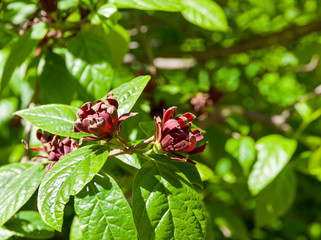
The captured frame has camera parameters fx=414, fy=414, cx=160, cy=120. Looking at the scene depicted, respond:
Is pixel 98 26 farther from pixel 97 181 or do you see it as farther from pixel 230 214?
pixel 230 214

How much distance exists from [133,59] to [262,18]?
1.48 m

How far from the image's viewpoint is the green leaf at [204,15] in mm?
1318

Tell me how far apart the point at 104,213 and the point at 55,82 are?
2.16 feet

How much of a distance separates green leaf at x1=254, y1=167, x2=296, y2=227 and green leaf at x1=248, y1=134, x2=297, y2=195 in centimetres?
19

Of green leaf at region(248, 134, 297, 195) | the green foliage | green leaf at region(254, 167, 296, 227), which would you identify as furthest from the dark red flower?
green leaf at region(254, 167, 296, 227)

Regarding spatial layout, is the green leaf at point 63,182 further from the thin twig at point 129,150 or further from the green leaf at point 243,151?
the green leaf at point 243,151

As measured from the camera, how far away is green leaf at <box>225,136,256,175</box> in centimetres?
149

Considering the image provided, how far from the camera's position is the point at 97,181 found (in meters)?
0.87

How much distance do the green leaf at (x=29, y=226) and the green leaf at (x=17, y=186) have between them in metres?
0.13

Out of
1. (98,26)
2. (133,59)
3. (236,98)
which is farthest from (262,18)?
(98,26)

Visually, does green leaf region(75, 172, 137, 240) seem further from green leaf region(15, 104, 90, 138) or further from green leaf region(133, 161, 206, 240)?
green leaf region(15, 104, 90, 138)

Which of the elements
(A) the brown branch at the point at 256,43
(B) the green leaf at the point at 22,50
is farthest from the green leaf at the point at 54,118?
(A) the brown branch at the point at 256,43

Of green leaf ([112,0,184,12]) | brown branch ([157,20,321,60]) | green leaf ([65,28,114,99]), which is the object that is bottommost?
brown branch ([157,20,321,60])

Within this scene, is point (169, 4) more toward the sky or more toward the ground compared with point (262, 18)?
more toward the sky
